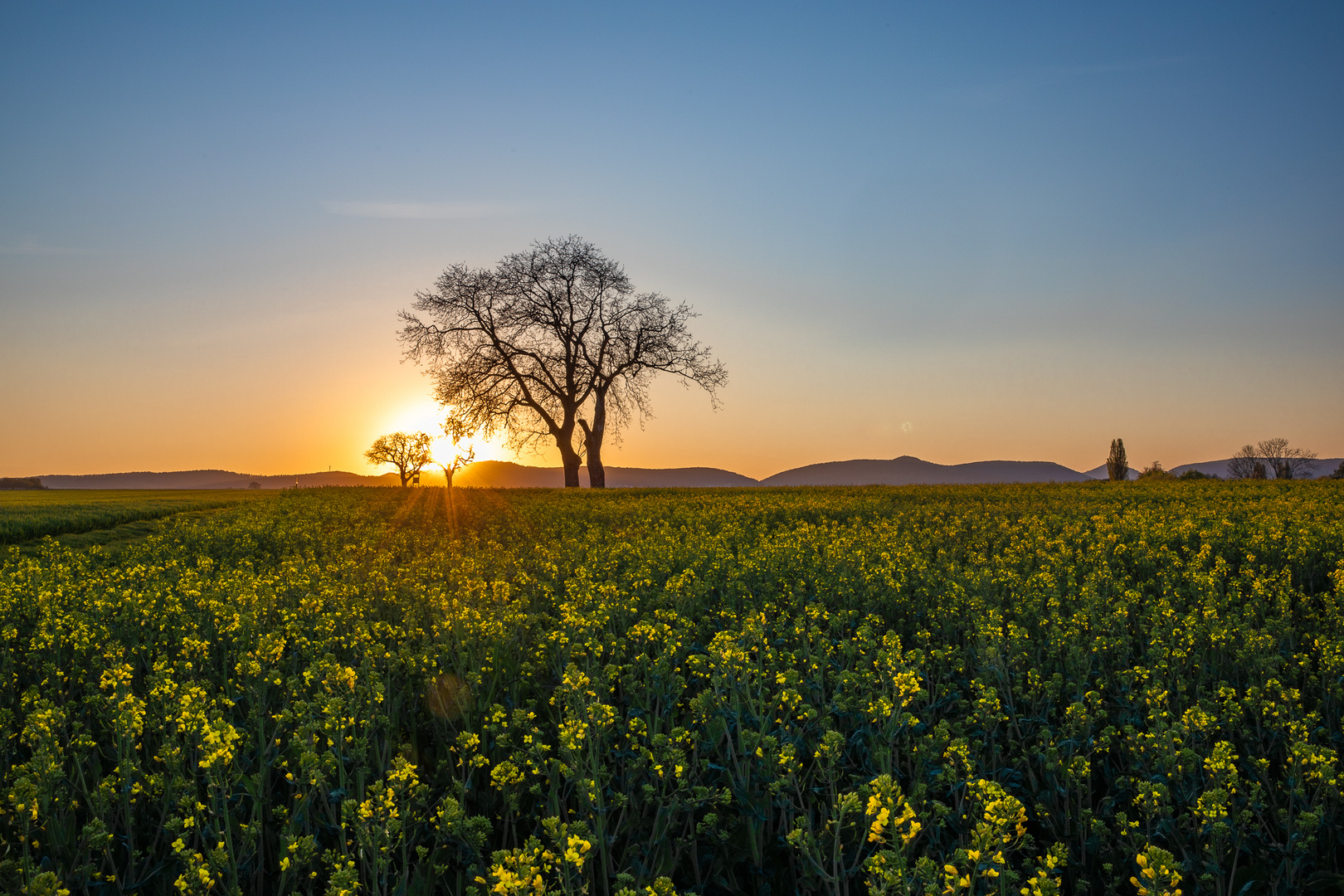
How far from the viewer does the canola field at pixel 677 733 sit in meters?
2.98

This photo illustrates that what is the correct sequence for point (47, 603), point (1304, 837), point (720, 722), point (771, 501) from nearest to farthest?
point (1304, 837) < point (720, 722) < point (47, 603) < point (771, 501)

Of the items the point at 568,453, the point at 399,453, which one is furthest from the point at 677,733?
the point at 399,453

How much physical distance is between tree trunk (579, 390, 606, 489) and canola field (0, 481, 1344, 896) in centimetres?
3524

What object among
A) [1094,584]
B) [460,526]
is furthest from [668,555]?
Result: [460,526]

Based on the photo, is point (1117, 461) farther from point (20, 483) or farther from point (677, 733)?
point (20, 483)

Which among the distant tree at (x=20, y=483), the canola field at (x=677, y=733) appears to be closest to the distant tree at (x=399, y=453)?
the distant tree at (x=20, y=483)

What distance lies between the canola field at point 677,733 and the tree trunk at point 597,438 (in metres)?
35.2

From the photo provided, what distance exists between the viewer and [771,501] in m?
20.9

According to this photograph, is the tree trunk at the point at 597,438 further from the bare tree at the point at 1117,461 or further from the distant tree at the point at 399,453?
the bare tree at the point at 1117,461

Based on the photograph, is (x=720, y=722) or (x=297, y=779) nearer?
(x=297, y=779)

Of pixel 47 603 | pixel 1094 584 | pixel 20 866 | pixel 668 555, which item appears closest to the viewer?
pixel 20 866

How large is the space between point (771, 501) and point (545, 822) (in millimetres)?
18798

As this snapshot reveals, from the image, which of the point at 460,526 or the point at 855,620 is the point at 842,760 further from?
the point at 460,526

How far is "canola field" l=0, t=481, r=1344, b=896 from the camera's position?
2.98m
